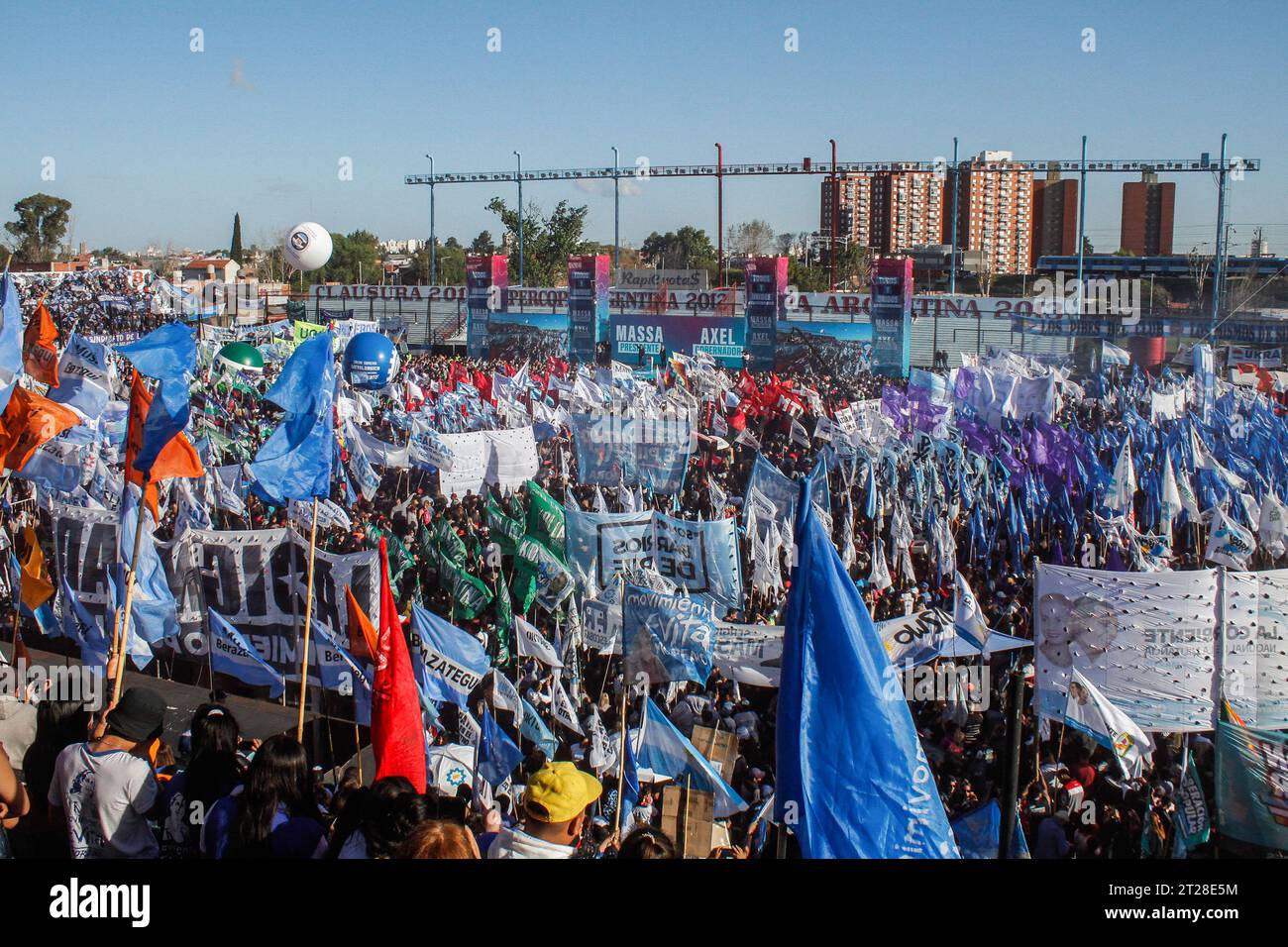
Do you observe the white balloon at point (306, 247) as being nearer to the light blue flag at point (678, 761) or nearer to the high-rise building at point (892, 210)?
the light blue flag at point (678, 761)

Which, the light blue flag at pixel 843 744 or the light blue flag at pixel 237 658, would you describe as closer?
the light blue flag at pixel 843 744

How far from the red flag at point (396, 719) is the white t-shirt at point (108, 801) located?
4.98ft

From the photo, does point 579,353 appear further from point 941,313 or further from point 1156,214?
point 1156,214

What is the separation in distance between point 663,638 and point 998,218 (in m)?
63.3

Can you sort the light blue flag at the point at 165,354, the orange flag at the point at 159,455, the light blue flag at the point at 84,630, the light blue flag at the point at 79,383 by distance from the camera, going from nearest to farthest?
the orange flag at the point at 159,455 < the light blue flag at the point at 165,354 < the light blue flag at the point at 84,630 < the light blue flag at the point at 79,383

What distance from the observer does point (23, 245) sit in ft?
187

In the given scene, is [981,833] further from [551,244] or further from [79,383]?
[551,244]

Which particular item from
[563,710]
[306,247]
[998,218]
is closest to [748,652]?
[563,710]

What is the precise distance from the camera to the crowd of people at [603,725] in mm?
3783

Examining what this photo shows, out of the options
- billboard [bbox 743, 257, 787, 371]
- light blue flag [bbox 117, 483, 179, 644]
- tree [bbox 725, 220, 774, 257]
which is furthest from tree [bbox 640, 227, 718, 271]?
light blue flag [bbox 117, 483, 179, 644]

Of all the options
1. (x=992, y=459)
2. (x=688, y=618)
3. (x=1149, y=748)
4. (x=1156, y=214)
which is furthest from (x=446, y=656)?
(x=1156, y=214)

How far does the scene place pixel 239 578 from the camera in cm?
991

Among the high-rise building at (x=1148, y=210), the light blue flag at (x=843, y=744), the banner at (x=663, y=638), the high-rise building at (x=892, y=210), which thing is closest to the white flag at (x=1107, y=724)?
the banner at (x=663, y=638)

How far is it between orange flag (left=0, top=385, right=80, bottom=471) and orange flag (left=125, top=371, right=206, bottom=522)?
61 cm
